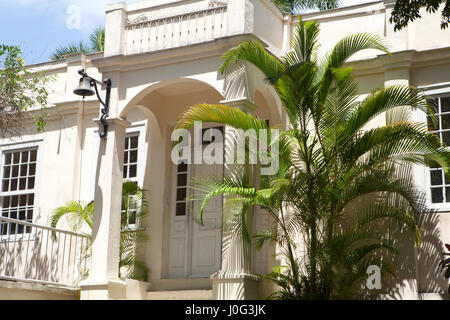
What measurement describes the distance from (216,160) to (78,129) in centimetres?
287

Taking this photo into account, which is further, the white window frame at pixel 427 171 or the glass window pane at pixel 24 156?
the glass window pane at pixel 24 156

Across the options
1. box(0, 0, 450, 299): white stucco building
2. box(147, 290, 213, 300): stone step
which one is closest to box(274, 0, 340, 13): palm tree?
box(0, 0, 450, 299): white stucco building

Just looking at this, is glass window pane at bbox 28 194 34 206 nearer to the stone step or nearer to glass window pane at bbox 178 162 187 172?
glass window pane at bbox 178 162 187 172

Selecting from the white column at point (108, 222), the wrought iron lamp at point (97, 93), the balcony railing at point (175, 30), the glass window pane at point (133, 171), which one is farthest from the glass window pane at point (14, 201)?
the balcony railing at point (175, 30)

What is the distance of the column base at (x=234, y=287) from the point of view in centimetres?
967

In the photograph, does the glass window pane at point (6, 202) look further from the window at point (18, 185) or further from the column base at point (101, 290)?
the column base at point (101, 290)

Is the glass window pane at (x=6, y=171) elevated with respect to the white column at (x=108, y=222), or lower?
elevated

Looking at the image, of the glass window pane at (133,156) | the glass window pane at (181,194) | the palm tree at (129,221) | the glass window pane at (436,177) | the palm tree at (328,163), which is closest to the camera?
the palm tree at (328,163)

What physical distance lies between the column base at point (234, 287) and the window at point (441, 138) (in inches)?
120

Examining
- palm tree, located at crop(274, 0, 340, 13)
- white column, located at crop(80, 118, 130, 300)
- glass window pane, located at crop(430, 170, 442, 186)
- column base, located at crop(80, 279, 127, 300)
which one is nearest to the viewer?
glass window pane, located at crop(430, 170, 442, 186)

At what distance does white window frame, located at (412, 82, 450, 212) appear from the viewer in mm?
10328

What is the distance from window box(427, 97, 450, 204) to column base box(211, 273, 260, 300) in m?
3.04

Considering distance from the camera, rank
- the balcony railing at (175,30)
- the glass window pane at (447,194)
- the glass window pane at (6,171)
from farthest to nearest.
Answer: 1. the glass window pane at (6,171)
2. the balcony railing at (175,30)
3. the glass window pane at (447,194)
